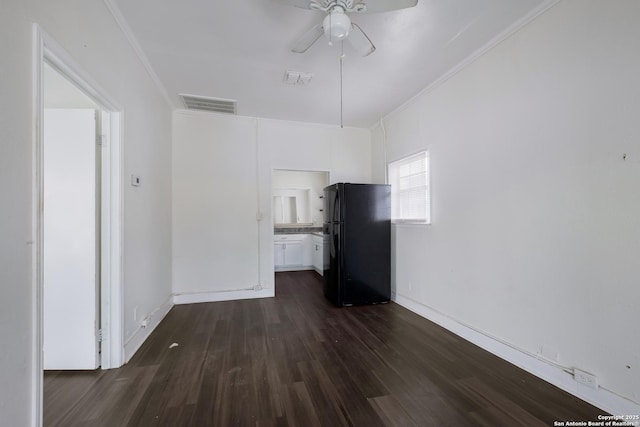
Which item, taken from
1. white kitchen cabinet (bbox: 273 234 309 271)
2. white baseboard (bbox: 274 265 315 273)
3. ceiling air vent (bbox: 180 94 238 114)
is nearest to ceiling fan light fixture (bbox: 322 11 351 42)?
ceiling air vent (bbox: 180 94 238 114)

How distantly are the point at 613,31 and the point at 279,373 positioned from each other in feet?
10.6

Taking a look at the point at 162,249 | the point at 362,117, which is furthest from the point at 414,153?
the point at 162,249

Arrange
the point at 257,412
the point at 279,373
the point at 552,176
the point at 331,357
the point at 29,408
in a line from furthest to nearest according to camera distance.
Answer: the point at 331,357
the point at 279,373
the point at 552,176
the point at 257,412
the point at 29,408

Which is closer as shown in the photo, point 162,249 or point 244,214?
point 162,249

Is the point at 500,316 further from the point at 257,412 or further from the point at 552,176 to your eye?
the point at 257,412

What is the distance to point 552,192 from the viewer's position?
190 cm

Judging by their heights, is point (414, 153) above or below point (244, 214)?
above

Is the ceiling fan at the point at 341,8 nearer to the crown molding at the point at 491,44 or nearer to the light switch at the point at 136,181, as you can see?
the crown molding at the point at 491,44

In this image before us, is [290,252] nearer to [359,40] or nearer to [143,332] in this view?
[143,332]

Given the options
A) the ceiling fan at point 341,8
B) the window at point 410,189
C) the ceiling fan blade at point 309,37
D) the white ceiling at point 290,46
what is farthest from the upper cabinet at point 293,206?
the ceiling fan at point 341,8

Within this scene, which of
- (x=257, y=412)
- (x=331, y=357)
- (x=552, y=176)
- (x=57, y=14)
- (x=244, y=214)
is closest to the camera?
(x=57, y=14)

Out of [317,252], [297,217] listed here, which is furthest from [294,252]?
[297,217]

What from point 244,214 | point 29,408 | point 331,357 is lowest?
point 331,357

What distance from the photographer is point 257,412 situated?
1618 mm
